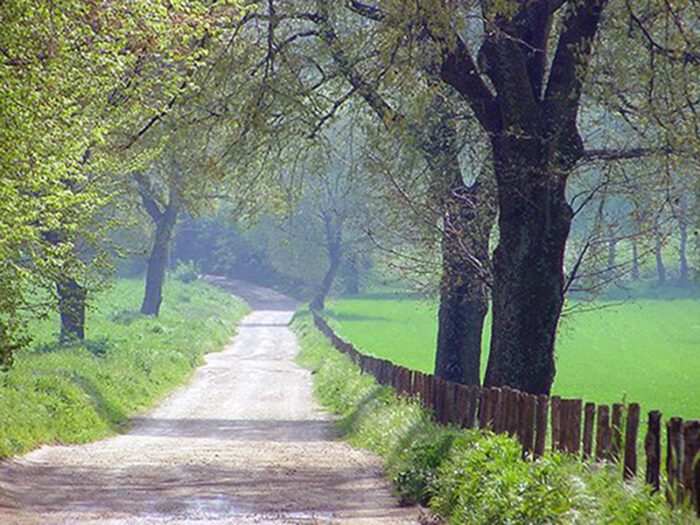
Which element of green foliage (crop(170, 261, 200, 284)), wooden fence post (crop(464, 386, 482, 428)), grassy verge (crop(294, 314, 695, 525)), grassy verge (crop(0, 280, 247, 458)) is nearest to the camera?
grassy verge (crop(294, 314, 695, 525))

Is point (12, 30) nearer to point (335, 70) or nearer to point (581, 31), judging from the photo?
point (581, 31)

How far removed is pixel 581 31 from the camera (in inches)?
677

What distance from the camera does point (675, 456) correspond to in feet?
29.5

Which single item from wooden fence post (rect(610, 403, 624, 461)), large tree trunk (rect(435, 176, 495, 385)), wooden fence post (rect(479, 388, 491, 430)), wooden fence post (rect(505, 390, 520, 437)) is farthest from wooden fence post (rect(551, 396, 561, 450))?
large tree trunk (rect(435, 176, 495, 385))

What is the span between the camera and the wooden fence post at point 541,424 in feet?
43.1

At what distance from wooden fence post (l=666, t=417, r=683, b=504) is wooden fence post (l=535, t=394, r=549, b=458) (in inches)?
156

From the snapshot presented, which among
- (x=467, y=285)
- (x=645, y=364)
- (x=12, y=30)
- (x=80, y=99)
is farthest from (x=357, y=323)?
(x=12, y=30)

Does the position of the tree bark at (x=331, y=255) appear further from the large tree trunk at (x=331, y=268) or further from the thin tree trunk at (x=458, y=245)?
the thin tree trunk at (x=458, y=245)

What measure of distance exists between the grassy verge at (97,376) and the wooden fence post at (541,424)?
8.09 metres

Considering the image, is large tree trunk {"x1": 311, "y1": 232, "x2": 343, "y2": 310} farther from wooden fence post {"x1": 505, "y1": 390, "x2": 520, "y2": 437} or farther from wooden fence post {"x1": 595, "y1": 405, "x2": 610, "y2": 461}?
wooden fence post {"x1": 595, "y1": 405, "x2": 610, "y2": 461}

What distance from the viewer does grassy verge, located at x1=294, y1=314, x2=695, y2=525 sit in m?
9.62

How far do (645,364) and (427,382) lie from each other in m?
29.5

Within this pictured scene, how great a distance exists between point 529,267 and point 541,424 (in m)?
4.48

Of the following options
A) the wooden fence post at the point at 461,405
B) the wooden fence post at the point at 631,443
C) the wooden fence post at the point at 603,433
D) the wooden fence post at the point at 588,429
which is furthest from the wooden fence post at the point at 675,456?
the wooden fence post at the point at 461,405
